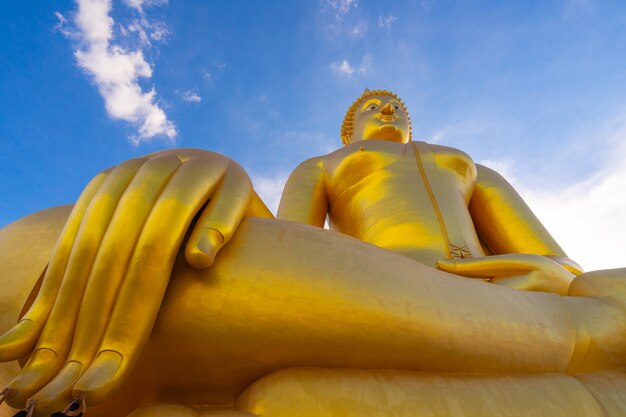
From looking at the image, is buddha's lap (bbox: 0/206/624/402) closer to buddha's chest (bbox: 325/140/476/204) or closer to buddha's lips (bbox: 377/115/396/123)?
buddha's chest (bbox: 325/140/476/204)

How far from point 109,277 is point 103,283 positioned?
23 millimetres

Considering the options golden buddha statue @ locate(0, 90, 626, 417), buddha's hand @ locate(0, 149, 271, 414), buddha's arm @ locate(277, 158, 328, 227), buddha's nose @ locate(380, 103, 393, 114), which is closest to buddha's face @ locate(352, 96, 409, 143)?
buddha's nose @ locate(380, 103, 393, 114)

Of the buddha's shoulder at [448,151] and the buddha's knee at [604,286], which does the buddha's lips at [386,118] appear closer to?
the buddha's shoulder at [448,151]

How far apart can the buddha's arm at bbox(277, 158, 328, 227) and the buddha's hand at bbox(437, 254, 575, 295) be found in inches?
57.1

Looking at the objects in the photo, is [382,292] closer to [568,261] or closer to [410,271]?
[410,271]

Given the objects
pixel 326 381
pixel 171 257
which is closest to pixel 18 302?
pixel 171 257

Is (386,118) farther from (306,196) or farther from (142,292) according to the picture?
(142,292)

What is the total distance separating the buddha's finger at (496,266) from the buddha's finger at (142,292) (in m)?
1.38

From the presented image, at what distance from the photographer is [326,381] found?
158 centimetres

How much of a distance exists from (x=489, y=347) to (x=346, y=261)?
589mm

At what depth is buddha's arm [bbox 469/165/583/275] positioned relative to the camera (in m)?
3.49

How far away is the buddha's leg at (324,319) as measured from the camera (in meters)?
1.55

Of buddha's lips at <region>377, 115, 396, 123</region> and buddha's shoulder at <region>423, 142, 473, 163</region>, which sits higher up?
buddha's lips at <region>377, 115, 396, 123</region>

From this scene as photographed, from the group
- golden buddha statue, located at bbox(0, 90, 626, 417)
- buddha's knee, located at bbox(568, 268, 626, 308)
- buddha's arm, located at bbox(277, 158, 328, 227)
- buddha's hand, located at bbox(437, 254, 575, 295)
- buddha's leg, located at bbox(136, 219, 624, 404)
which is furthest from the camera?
buddha's arm, located at bbox(277, 158, 328, 227)
